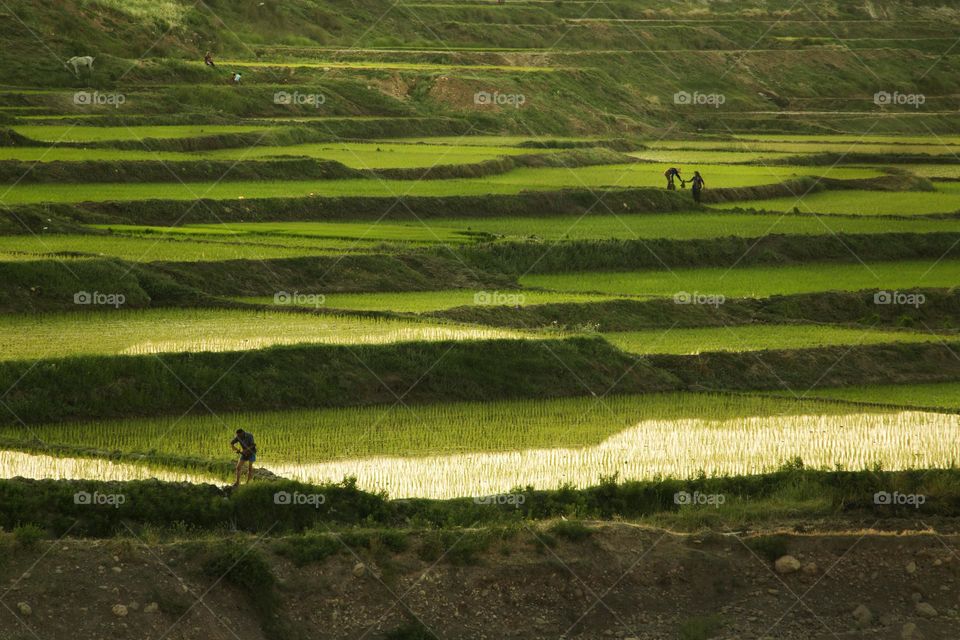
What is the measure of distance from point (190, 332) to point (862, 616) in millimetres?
8066

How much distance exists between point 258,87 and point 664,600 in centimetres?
2655

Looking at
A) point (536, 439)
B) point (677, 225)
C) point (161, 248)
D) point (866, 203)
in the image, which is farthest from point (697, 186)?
point (536, 439)

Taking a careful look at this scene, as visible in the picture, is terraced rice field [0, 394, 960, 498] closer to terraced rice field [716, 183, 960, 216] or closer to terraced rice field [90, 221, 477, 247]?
terraced rice field [90, 221, 477, 247]

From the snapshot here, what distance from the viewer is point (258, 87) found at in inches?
1367

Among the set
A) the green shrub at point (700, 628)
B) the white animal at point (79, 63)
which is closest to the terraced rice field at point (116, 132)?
the white animal at point (79, 63)

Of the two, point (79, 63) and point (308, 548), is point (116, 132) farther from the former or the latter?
point (308, 548)

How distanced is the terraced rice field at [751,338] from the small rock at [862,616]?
266 inches

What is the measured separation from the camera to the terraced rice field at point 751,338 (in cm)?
1686

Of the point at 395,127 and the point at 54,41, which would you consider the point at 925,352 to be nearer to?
the point at 395,127

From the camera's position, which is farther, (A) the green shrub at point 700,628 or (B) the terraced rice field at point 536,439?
(B) the terraced rice field at point 536,439

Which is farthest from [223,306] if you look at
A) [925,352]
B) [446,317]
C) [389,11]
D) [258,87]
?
[389,11]

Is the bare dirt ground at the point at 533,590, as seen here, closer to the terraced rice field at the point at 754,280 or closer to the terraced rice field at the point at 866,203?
the terraced rice field at the point at 754,280

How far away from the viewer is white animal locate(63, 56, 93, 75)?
32.3 m

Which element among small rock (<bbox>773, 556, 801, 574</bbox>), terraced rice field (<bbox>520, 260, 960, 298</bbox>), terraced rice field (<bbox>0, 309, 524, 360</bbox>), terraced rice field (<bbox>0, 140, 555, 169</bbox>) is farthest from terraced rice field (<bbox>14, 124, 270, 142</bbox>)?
small rock (<bbox>773, 556, 801, 574</bbox>)
